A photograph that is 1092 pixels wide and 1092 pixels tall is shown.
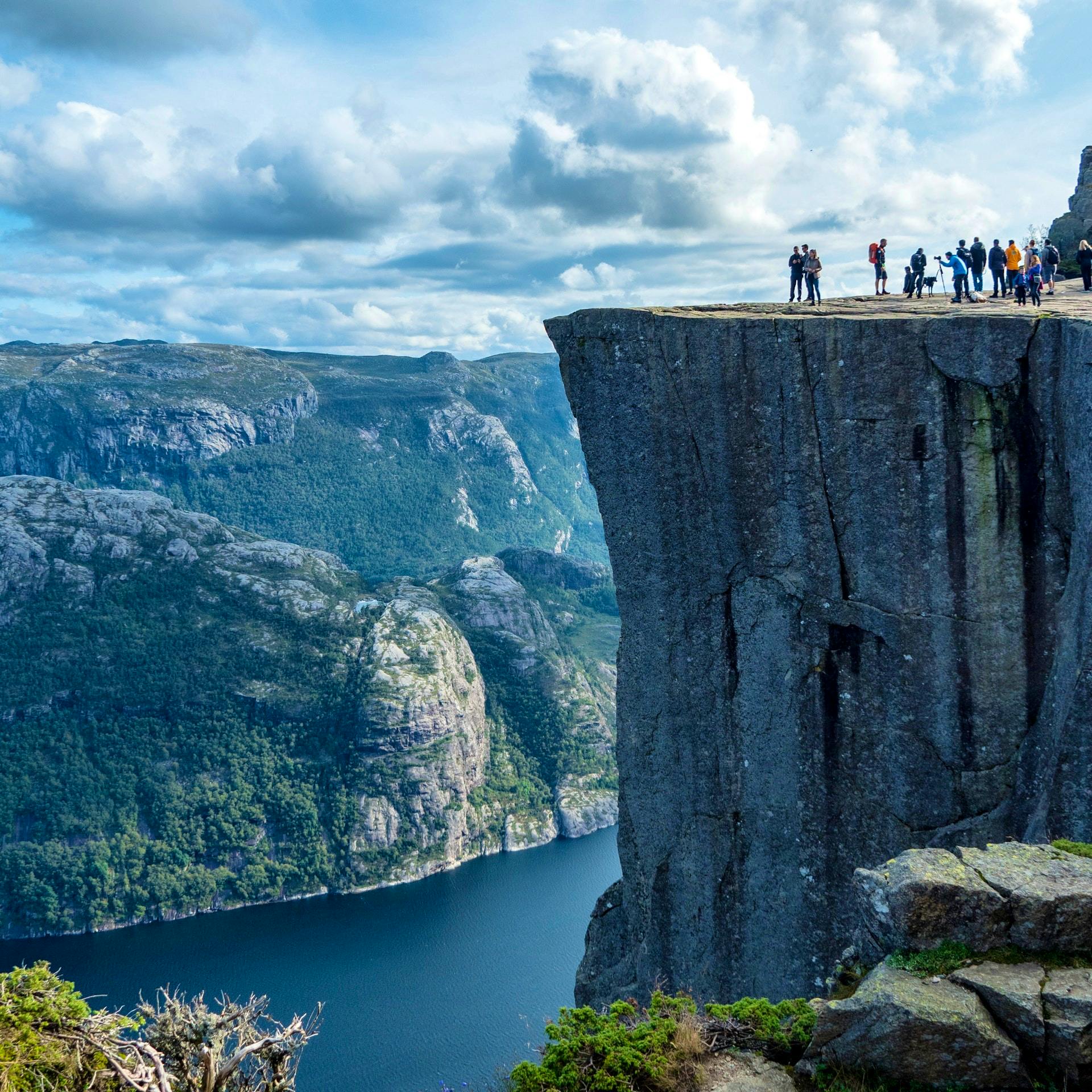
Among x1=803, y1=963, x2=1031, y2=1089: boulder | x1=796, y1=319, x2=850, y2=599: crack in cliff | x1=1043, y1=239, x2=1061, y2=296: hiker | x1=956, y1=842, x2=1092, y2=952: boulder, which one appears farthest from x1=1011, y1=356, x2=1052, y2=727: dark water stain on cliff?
x1=1043, y1=239, x2=1061, y2=296: hiker

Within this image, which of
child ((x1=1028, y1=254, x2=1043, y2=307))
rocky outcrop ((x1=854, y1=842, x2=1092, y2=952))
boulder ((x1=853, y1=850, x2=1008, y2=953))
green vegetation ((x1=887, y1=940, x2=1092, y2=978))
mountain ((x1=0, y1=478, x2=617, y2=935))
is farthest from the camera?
mountain ((x1=0, y1=478, x2=617, y2=935))

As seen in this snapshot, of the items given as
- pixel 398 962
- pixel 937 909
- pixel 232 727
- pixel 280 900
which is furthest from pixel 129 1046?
pixel 232 727

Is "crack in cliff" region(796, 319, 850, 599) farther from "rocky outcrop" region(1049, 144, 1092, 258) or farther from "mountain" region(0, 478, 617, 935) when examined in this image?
"mountain" region(0, 478, 617, 935)

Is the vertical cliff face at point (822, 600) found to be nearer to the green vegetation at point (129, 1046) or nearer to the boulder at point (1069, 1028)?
the boulder at point (1069, 1028)

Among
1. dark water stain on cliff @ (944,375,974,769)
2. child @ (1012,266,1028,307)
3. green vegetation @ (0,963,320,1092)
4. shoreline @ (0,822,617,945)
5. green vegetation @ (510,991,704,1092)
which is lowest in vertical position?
shoreline @ (0,822,617,945)

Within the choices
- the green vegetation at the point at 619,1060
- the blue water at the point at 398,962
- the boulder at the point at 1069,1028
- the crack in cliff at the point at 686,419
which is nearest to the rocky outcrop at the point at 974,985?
the boulder at the point at 1069,1028

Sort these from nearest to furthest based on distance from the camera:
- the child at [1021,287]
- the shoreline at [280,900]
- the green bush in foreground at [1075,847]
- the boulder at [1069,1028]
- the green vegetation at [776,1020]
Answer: the boulder at [1069,1028] → the green vegetation at [776,1020] → the green bush in foreground at [1075,847] → the child at [1021,287] → the shoreline at [280,900]

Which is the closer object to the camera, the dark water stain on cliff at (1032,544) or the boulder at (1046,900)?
the boulder at (1046,900)
